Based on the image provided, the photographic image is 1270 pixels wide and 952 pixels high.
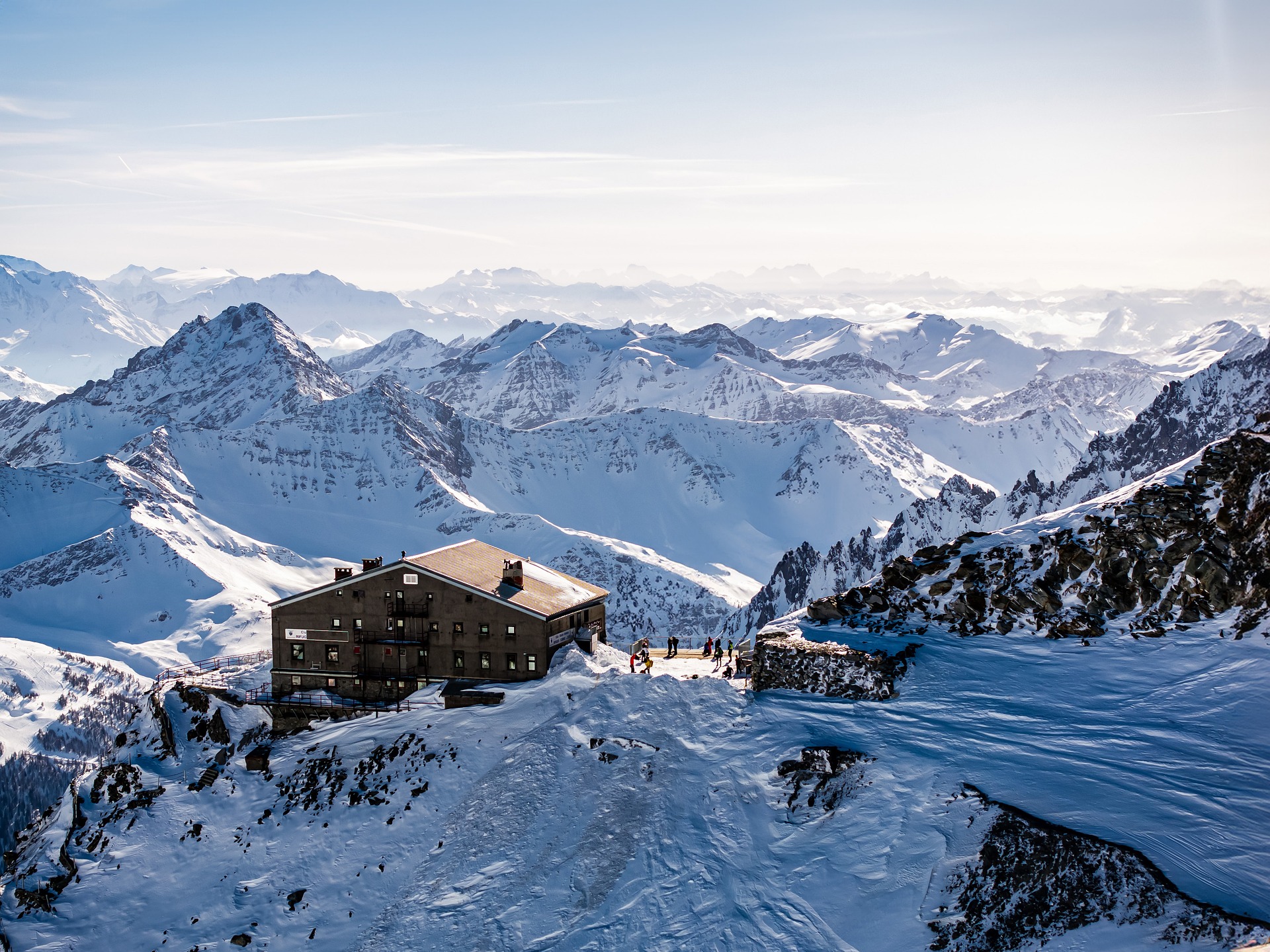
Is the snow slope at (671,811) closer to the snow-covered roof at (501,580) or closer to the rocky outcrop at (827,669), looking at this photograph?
the rocky outcrop at (827,669)

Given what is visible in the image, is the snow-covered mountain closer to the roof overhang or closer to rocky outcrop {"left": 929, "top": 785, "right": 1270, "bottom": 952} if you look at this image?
rocky outcrop {"left": 929, "top": 785, "right": 1270, "bottom": 952}

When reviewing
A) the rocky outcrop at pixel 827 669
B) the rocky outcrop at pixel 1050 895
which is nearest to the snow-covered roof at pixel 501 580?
the rocky outcrop at pixel 827 669

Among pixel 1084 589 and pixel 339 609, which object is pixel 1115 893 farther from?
pixel 339 609

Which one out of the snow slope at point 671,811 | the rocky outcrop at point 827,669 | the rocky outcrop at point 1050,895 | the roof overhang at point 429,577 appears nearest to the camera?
the rocky outcrop at point 1050,895

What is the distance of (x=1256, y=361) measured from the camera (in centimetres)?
19612

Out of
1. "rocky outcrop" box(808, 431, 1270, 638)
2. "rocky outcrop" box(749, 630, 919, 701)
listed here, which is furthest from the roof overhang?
"rocky outcrop" box(808, 431, 1270, 638)

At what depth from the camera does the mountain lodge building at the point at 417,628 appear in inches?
2623

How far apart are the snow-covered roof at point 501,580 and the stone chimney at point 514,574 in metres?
0.34

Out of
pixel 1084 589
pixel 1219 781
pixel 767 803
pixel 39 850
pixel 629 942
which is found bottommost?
pixel 39 850

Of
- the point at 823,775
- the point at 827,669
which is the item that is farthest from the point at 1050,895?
the point at 827,669

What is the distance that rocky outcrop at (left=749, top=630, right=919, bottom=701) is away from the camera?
55375 mm

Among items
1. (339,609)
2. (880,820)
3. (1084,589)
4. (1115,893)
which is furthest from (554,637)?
(1115,893)

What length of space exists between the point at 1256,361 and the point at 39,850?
20546 centimetres

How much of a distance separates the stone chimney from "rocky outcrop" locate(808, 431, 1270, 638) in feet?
63.4
